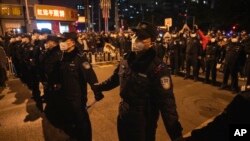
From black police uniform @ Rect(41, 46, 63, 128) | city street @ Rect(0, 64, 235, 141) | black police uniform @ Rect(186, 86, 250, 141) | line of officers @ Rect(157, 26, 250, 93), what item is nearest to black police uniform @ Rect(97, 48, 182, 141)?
black police uniform @ Rect(186, 86, 250, 141)

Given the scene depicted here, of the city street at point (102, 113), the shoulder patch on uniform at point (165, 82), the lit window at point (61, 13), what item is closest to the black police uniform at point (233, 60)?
the city street at point (102, 113)

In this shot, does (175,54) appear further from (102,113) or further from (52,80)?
(52,80)

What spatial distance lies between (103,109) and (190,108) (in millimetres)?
2546

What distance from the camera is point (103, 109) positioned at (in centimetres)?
772

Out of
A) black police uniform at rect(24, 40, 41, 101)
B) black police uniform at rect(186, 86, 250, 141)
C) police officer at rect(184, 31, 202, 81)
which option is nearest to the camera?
black police uniform at rect(186, 86, 250, 141)

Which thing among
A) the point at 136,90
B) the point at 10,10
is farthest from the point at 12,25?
the point at 136,90

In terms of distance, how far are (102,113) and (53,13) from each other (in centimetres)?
2420

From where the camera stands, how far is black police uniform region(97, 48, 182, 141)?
3.17 m

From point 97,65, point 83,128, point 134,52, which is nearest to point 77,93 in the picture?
point 83,128

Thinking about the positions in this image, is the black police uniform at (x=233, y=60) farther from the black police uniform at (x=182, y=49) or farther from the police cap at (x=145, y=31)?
the police cap at (x=145, y=31)

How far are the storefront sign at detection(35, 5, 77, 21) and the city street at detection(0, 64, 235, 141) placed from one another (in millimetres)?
18104

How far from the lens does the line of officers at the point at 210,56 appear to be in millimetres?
9406

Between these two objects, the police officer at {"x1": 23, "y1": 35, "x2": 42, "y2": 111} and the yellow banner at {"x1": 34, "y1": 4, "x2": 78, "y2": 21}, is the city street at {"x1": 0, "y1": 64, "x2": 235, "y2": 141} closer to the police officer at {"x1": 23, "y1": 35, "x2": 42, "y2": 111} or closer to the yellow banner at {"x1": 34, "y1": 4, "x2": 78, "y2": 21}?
the police officer at {"x1": 23, "y1": 35, "x2": 42, "y2": 111}

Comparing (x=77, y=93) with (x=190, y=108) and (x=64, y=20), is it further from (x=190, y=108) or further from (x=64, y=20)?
(x=64, y=20)
